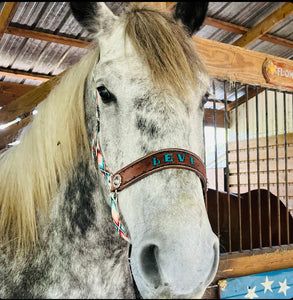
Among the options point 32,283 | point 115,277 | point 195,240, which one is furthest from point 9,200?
point 195,240

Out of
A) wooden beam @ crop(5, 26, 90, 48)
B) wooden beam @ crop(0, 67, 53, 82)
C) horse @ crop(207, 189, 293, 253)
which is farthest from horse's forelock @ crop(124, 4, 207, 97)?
wooden beam @ crop(0, 67, 53, 82)

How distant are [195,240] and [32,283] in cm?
50

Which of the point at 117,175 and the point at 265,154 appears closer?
the point at 117,175

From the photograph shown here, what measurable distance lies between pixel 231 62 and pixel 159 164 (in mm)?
947

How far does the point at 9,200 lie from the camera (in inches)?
34.1

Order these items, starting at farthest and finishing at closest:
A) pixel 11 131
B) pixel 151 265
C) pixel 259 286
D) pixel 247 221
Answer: pixel 11 131 < pixel 247 221 < pixel 259 286 < pixel 151 265

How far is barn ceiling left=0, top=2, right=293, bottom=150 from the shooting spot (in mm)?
2125

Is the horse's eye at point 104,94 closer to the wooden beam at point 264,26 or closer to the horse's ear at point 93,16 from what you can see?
the horse's ear at point 93,16

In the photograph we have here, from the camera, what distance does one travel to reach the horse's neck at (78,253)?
735 millimetres

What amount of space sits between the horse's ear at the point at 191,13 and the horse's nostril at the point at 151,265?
64cm

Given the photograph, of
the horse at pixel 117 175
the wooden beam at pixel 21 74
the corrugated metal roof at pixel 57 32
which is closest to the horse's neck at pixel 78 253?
the horse at pixel 117 175

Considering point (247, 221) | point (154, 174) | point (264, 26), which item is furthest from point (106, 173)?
point (264, 26)

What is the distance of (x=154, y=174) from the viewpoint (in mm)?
584

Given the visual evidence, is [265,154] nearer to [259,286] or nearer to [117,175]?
[259,286]
